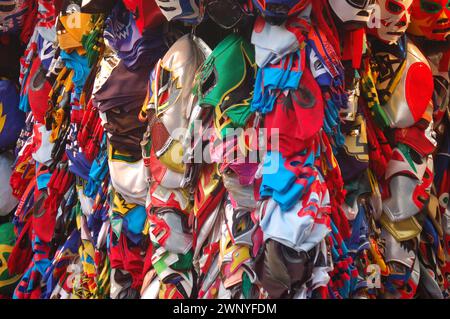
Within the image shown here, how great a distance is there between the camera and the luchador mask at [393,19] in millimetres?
4586

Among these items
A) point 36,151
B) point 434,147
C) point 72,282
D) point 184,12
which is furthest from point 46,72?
point 434,147

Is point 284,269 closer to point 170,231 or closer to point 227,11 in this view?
point 170,231

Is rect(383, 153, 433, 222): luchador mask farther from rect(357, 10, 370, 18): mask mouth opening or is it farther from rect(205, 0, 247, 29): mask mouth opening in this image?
rect(205, 0, 247, 29): mask mouth opening

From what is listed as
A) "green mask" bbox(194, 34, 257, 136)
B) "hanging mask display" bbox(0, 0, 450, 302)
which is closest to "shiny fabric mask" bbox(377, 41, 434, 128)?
"hanging mask display" bbox(0, 0, 450, 302)

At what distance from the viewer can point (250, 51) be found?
4168 mm

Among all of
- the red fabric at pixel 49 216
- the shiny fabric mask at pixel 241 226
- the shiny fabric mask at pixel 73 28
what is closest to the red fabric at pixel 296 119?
the shiny fabric mask at pixel 241 226

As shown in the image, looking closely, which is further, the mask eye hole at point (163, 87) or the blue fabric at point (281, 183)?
the mask eye hole at point (163, 87)

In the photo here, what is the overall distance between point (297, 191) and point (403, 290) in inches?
48.4

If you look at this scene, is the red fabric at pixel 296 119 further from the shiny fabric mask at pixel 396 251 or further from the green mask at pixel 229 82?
the shiny fabric mask at pixel 396 251

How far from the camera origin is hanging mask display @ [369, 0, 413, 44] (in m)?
4.59

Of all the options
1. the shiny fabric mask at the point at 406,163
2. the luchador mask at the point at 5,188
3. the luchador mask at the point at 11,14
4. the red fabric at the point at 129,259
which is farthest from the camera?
the luchador mask at the point at 5,188

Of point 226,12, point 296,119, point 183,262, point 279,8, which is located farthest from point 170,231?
point 279,8

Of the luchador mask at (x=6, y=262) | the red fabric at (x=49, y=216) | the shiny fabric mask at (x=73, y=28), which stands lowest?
the luchador mask at (x=6, y=262)
